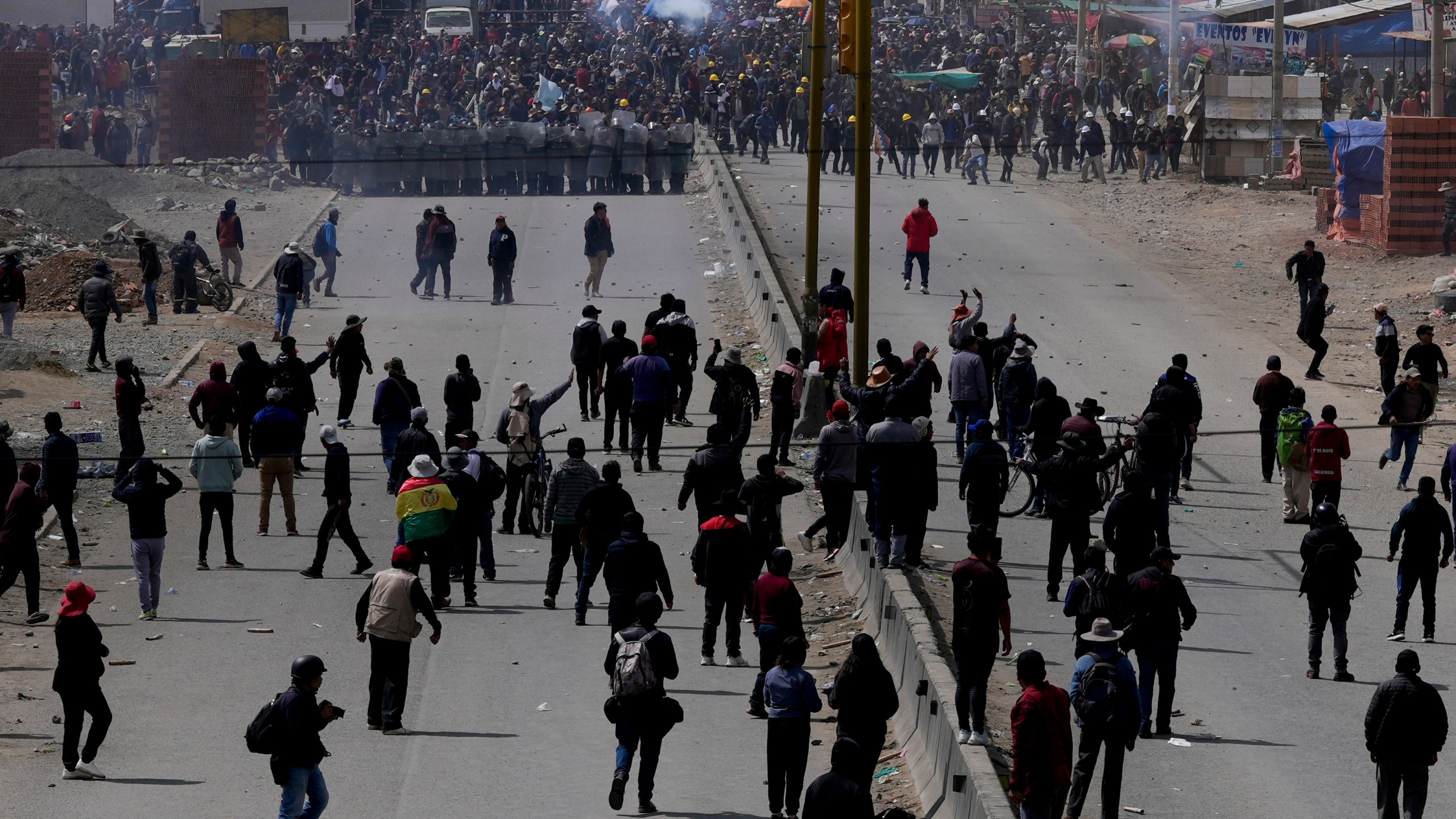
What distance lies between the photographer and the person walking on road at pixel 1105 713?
9.66 m

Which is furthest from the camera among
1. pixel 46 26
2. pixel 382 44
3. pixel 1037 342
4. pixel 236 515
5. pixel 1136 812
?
pixel 46 26

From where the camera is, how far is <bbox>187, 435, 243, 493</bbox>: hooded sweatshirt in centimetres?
1446

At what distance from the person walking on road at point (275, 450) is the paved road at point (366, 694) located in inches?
11.6

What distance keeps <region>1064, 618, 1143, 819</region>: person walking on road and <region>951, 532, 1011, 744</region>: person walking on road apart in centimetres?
72

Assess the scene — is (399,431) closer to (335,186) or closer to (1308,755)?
(1308,755)

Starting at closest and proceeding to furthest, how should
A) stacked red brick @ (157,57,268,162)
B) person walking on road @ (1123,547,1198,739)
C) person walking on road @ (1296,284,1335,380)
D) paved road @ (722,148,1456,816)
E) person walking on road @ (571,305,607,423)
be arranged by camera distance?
paved road @ (722,148,1456,816) < person walking on road @ (1123,547,1198,739) < person walking on road @ (571,305,607,423) < person walking on road @ (1296,284,1335,380) < stacked red brick @ (157,57,268,162)

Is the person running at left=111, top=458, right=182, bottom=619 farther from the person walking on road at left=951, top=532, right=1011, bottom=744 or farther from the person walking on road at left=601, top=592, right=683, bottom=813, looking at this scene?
the person walking on road at left=951, top=532, right=1011, bottom=744

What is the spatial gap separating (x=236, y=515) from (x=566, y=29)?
40.4 meters

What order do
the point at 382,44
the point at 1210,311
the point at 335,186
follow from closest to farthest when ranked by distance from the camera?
the point at 1210,311, the point at 335,186, the point at 382,44

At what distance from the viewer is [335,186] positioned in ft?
124

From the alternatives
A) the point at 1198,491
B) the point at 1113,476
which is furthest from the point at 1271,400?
the point at 1113,476

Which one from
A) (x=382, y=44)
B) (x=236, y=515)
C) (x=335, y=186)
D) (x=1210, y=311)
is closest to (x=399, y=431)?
(x=236, y=515)

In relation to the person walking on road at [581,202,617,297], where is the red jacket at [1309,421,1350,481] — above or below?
below

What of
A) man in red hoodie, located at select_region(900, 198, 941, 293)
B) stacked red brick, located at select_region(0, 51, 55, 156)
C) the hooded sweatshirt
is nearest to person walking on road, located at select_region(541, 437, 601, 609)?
the hooded sweatshirt
